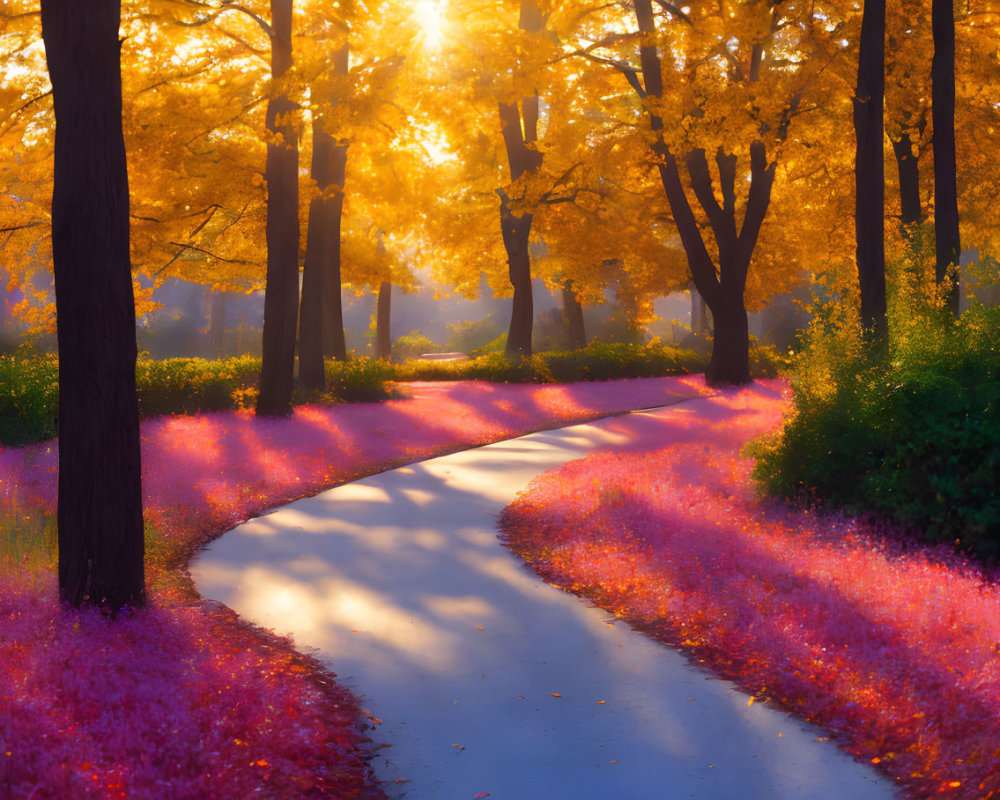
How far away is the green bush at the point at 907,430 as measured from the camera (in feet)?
24.5

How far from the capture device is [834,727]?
4.86 m

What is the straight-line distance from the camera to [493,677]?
5.62 m

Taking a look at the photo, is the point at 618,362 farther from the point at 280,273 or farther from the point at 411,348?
the point at 411,348

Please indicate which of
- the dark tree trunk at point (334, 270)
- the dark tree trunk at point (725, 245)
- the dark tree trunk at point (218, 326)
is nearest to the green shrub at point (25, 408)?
the dark tree trunk at point (334, 270)

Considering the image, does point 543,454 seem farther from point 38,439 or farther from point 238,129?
point 238,129

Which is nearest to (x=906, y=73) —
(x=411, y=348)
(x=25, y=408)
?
(x=25, y=408)

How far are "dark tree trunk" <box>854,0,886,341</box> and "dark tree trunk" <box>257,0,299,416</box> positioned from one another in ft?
33.2

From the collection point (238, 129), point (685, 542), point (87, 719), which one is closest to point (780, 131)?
point (238, 129)

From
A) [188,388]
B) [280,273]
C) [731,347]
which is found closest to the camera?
[280,273]

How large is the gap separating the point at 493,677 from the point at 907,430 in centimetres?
459

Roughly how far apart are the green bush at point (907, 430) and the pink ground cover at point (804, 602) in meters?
0.35

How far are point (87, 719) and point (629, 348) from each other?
95.2ft

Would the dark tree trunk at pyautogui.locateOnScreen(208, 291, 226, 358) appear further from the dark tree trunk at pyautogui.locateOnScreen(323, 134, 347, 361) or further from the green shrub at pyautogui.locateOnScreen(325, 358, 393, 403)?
the green shrub at pyautogui.locateOnScreen(325, 358, 393, 403)

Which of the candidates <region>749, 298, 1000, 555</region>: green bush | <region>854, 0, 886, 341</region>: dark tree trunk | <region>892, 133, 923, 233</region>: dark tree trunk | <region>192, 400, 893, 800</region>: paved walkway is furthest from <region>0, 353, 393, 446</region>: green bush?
<region>892, 133, 923, 233</region>: dark tree trunk
